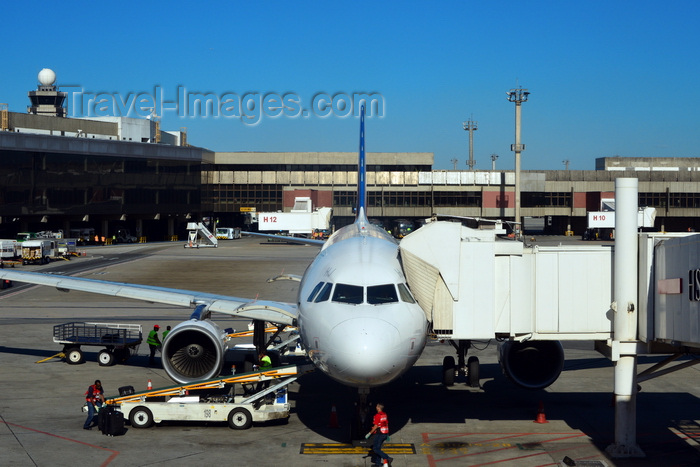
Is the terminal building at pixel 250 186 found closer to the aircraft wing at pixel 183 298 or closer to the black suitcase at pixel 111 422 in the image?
the aircraft wing at pixel 183 298

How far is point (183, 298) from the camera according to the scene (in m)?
29.2

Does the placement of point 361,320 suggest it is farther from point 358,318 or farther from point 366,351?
point 366,351

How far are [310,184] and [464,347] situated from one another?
120 meters

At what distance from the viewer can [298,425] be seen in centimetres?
2262

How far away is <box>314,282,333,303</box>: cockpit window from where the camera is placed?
19812mm

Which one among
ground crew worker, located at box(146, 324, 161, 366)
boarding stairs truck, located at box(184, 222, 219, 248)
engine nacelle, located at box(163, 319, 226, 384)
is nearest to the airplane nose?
engine nacelle, located at box(163, 319, 226, 384)

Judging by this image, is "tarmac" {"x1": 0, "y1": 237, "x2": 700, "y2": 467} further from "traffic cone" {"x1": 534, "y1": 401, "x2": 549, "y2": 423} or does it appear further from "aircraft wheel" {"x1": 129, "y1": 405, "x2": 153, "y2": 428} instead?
"aircraft wheel" {"x1": 129, "y1": 405, "x2": 153, "y2": 428}

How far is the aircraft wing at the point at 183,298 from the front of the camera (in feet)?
86.4

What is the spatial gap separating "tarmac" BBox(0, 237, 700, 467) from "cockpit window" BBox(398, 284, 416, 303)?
3907 mm

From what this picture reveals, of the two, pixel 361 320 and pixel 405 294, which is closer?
pixel 361 320

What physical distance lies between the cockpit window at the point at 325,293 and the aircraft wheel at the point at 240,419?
4564 mm

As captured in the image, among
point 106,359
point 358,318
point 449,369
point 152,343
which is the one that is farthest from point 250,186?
point 358,318

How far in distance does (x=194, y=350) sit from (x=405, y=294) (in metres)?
9.19

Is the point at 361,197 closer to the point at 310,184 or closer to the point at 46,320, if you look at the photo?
the point at 46,320
